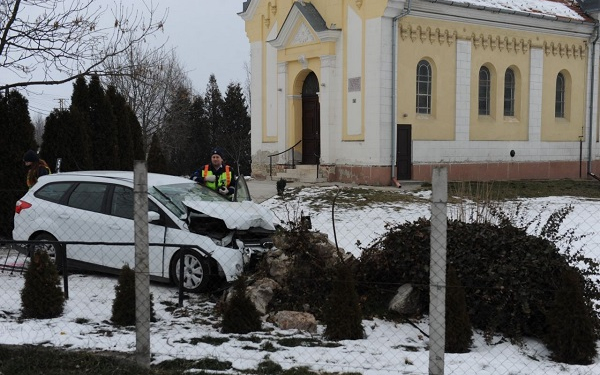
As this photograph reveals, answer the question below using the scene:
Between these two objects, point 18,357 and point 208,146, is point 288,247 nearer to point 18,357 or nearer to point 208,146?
point 18,357

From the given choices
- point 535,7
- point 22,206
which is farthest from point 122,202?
point 535,7

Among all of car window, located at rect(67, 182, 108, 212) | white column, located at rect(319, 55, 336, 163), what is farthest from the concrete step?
car window, located at rect(67, 182, 108, 212)

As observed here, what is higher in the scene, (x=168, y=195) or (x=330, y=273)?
(x=168, y=195)

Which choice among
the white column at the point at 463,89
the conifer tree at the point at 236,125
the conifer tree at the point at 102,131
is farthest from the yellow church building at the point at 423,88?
the conifer tree at the point at 236,125

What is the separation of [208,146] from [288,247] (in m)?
39.8

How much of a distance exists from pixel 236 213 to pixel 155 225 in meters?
1.10

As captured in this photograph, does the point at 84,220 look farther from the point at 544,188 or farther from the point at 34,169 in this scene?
the point at 544,188

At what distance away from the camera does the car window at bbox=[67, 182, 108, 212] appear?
9578 mm

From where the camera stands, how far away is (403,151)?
76.7 feet

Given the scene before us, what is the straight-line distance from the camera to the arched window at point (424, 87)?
24.0 metres

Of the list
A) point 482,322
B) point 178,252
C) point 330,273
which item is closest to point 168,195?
point 178,252

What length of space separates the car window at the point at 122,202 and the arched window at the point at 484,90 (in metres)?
19.2

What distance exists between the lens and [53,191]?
9.98 meters

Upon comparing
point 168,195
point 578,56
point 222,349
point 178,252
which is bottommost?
point 222,349
